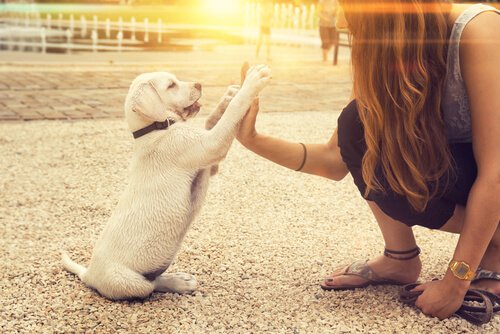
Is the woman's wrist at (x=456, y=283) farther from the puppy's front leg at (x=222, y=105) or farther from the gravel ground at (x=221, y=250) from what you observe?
the puppy's front leg at (x=222, y=105)

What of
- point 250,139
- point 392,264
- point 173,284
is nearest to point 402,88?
point 250,139

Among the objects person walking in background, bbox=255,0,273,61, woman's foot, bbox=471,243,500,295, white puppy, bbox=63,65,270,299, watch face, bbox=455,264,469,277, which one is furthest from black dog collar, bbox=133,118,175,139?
person walking in background, bbox=255,0,273,61

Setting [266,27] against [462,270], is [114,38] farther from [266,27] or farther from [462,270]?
[462,270]

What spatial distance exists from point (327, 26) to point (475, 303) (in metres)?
11.7

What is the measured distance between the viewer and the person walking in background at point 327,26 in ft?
45.9

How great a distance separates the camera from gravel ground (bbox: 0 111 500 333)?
2.74m

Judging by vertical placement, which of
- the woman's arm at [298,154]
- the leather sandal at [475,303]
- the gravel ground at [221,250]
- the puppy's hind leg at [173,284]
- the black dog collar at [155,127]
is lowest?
the gravel ground at [221,250]

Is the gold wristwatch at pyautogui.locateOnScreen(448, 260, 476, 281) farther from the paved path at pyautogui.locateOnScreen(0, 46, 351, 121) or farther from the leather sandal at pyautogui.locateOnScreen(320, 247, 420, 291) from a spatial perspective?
the paved path at pyautogui.locateOnScreen(0, 46, 351, 121)

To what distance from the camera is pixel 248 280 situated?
3.19 metres

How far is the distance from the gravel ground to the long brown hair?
0.63m

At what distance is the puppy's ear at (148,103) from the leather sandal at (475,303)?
133 centimetres

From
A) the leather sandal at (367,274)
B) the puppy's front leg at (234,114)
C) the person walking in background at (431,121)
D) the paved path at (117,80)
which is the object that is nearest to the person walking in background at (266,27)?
the paved path at (117,80)

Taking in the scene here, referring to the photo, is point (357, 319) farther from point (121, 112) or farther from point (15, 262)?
point (121, 112)

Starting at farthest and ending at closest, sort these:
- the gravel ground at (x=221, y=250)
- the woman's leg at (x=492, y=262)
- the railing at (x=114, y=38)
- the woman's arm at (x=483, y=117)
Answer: the railing at (x=114, y=38)
the woman's leg at (x=492, y=262)
the gravel ground at (x=221, y=250)
the woman's arm at (x=483, y=117)
